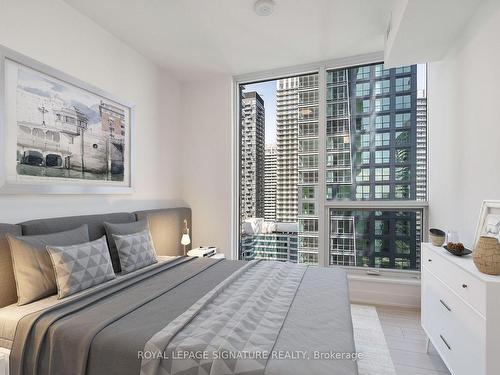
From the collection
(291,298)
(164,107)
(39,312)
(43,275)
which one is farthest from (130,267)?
(164,107)

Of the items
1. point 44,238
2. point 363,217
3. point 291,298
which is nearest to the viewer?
point 291,298

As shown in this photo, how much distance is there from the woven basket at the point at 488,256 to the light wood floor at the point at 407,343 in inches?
39.5

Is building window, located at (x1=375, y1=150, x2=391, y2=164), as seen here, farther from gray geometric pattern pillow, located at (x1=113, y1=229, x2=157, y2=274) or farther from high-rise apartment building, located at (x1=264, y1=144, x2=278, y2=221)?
gray geometric pattern pillow, located at (x1=113, y1=229, x2=157, y2=274)

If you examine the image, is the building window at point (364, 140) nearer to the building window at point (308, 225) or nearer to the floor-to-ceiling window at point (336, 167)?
the floor-to-ceiling window at point (336, 167)

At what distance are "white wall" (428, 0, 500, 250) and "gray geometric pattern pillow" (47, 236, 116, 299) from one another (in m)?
2.64

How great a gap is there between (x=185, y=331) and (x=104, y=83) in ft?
7.94

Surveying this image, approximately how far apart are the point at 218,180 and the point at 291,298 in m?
2.32

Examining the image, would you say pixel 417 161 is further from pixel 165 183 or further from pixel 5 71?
pixel 5 71

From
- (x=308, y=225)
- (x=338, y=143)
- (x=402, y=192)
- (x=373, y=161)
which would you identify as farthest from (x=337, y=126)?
(x=308, y=225)

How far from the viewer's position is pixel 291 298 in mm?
1664

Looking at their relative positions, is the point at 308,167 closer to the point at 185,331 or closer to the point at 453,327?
the point at 453,327

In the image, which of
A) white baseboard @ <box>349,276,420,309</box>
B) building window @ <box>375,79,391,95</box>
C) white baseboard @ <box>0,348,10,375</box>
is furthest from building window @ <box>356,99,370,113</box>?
white baseboard @ <box>0,348,10,375</box>

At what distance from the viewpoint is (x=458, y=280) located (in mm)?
1597

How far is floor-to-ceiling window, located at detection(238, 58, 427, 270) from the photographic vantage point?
318 centimetres
